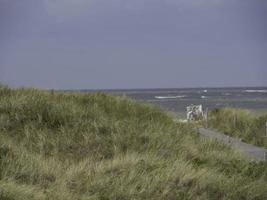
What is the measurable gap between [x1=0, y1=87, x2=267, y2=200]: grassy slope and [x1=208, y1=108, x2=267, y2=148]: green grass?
11.7 ft

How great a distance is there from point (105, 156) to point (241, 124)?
1058 cm

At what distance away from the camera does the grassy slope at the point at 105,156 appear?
871 cm

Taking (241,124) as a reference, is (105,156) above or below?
above

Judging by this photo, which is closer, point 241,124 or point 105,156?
point 105,156

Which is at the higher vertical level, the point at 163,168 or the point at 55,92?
the point at 55,92

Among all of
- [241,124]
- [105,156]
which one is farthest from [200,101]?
[105,156]

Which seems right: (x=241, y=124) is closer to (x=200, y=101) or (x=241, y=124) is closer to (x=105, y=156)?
(x=105, y=156)

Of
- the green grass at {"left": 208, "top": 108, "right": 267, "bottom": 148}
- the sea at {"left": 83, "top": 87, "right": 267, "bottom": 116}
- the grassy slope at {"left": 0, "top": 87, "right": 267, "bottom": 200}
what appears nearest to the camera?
the grassy slope at {"left": 0, "top": 87, "right": 267, "bottom": 200}

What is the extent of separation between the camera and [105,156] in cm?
1080

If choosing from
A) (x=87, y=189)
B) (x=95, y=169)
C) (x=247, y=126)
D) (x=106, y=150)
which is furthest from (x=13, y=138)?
(x=247, y=126)

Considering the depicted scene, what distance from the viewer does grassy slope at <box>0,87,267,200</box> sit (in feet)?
28.6

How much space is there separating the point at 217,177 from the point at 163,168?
2.66 ft

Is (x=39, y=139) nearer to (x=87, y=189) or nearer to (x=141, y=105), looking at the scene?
(x=87, y=189)

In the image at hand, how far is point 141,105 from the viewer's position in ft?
52.5
